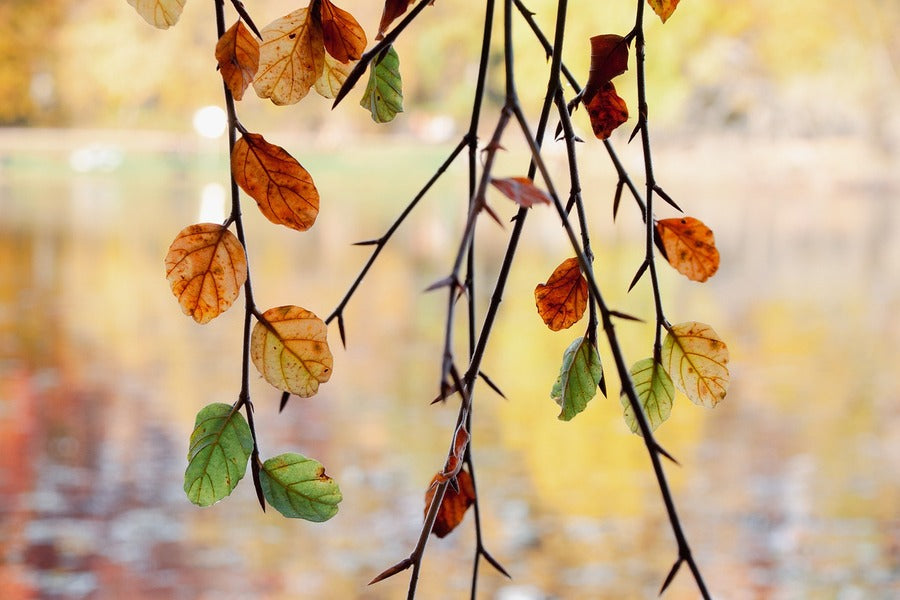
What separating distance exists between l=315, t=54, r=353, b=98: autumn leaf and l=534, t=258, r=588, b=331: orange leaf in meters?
0.08

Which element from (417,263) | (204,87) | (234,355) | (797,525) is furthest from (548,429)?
(204,87)

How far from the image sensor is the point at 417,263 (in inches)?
416

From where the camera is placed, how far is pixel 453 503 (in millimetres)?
335

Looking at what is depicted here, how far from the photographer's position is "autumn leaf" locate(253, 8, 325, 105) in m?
0.27

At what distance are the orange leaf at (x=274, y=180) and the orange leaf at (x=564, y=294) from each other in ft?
0.26

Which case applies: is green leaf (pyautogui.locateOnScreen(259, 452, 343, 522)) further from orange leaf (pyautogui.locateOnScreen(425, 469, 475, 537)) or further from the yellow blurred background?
the yellow blurred background

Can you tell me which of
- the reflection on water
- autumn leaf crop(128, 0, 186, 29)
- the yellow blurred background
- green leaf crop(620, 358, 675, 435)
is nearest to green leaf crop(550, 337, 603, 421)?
green leaf crop(620, 358, 675, 435)

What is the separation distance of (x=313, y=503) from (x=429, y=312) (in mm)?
8165

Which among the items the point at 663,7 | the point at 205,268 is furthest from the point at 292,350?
the point at 663,7

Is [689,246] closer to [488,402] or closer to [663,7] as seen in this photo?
[663,7]

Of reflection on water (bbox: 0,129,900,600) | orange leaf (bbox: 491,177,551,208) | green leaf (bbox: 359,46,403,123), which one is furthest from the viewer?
reflection on water (bbox: 0,129,900,600)

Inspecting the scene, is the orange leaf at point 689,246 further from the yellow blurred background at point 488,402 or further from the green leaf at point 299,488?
the yellow blurred background at point 488,402

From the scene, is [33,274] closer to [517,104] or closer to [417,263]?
[417,263]

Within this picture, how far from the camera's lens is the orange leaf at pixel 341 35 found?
0.95ft
